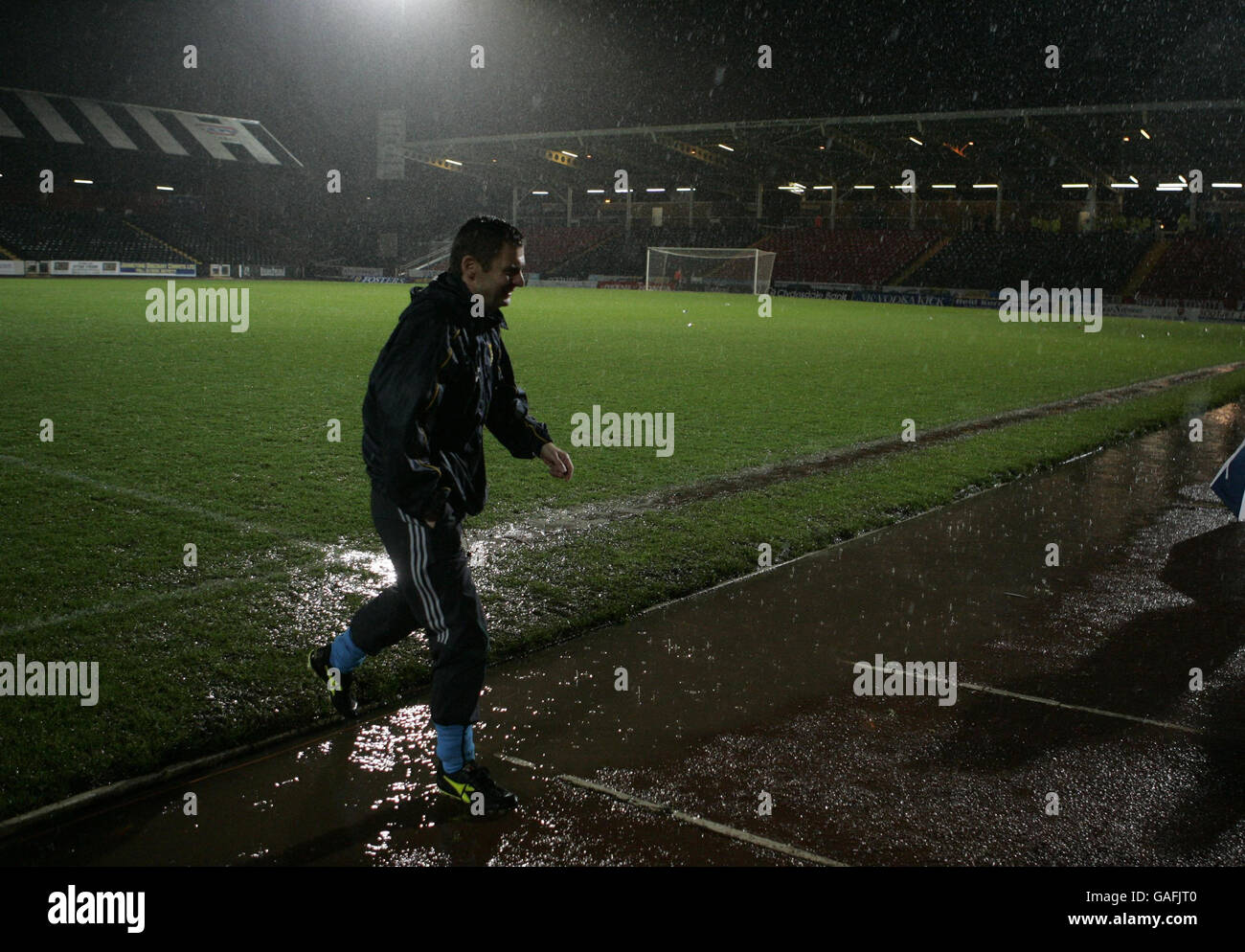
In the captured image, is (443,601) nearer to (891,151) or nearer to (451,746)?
(451,746)

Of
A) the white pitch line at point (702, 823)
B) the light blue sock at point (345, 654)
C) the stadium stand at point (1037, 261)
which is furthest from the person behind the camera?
the stadium stand at point (1037, 261)

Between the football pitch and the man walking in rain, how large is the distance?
977 millimetres

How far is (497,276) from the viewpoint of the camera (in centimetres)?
325

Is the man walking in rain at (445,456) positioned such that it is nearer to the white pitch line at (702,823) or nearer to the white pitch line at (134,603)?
the white pitch line at (702,823)

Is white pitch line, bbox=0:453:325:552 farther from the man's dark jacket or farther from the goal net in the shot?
the goal net

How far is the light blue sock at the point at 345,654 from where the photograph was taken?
372 cm

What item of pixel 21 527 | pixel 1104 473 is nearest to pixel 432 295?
pixel 21 527

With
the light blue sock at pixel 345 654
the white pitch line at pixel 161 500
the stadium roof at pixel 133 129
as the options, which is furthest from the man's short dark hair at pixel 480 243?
the stadium roof at pixel 133 129

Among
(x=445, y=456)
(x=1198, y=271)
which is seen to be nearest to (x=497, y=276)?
(x=445, y=456)

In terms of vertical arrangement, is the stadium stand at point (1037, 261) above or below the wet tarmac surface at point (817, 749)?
above

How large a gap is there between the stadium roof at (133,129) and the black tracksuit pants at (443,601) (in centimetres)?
5135

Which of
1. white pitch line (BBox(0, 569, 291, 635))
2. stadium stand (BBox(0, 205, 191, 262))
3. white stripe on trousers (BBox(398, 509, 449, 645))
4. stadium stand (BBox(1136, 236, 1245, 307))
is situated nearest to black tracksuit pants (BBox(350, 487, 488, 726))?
white stripe on trousers (BBox(398, 509, 449, 645))
